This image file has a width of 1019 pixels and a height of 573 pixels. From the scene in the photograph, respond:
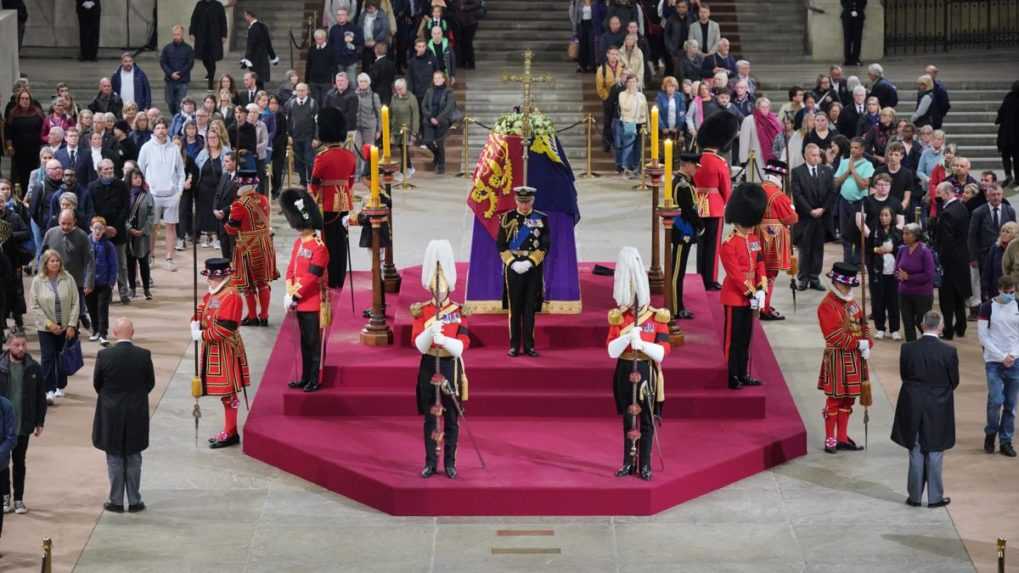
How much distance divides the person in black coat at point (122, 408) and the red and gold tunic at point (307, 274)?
6.82ft

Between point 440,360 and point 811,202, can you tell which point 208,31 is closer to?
point 811,202

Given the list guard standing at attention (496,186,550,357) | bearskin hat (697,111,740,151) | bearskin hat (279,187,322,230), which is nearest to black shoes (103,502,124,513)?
bearskin hat (279,187,322,230)

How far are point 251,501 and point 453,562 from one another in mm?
2070

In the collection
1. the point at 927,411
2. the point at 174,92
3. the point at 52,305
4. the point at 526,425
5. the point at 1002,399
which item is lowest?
the point at 526,425

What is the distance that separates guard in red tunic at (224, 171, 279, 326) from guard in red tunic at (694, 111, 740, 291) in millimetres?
4391

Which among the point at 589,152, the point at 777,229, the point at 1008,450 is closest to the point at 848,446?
the point at 1008,450

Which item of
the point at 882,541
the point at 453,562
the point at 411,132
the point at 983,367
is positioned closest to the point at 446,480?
the point at 453,562

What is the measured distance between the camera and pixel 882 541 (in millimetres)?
14547

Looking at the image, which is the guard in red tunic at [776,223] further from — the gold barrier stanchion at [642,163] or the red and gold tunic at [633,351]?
the gold barrier stanchion at [642,163]

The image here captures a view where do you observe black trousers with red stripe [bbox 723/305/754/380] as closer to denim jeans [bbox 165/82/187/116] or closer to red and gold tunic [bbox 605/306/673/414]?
red and gold tunic [bbox 605/306/673/414]

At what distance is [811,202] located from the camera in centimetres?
2181

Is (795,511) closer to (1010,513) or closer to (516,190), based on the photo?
(1010,513)

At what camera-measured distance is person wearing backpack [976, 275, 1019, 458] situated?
1627 cm

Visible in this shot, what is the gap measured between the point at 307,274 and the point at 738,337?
380 centimetres
